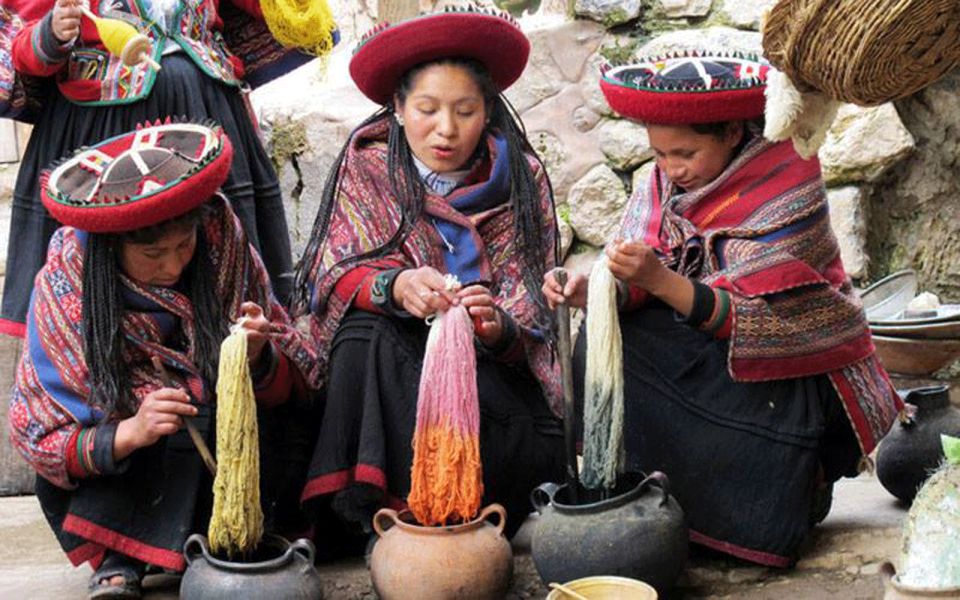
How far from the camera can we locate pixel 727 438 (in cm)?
388

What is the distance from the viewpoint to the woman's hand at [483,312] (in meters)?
3.81

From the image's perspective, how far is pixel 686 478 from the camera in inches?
154

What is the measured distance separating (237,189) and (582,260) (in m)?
1.62

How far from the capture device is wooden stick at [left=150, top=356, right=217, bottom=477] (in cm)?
369

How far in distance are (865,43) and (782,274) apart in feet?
4.18

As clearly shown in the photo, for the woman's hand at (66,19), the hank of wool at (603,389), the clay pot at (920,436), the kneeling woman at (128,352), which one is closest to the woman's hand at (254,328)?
the kneeling woman at (128,352)

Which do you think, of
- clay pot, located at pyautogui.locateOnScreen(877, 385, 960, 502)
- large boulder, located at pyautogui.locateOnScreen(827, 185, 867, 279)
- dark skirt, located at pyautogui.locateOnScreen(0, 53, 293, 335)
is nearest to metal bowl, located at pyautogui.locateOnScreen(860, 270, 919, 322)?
large boulder, located at pyautogui.locateOnScreen(827, 185, 867, 279)

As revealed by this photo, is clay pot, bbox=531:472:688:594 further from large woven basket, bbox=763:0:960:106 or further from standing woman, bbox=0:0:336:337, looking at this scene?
standing woman, bbox=0:0:336:337

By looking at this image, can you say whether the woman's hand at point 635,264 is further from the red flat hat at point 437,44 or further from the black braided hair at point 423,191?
the red flat hat at point 437,44

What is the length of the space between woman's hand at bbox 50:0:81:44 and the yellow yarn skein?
26.3 inches

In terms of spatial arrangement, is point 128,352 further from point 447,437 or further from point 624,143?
point 624,143

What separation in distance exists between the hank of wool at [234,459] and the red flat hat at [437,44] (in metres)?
0.93

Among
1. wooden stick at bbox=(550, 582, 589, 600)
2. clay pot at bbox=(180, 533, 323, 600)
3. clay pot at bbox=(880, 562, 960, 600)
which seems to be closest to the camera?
clay pot at bbox=(880, 562, 960, 600)

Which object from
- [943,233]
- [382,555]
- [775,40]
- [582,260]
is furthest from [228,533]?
[943,233]
